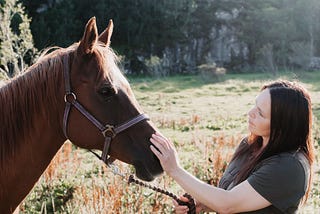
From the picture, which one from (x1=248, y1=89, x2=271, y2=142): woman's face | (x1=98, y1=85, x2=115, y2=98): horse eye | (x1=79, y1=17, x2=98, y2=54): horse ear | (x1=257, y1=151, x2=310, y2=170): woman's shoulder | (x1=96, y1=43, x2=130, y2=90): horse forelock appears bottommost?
(x1=257, y1=151, x2=310, y2=170): woman's shoulder

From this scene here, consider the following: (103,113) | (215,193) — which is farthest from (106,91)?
(215,193)

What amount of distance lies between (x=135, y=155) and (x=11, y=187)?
712 millimetres

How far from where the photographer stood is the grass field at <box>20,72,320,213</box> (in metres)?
3.85

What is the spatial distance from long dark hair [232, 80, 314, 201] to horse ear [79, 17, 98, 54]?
3.15 ft

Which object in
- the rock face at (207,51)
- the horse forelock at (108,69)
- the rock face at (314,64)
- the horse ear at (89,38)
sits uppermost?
the horse ear at (89,38)

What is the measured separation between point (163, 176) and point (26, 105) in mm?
2418

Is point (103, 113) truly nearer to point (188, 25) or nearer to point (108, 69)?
point (108, 69)

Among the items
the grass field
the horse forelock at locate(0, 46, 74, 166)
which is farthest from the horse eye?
the grass field

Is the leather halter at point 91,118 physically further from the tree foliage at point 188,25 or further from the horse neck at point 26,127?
the tree foliage at point 188,25

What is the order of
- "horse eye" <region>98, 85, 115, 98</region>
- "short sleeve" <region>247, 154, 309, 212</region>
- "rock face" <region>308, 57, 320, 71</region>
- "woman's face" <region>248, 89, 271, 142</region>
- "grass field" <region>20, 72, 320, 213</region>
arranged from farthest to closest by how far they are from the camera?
"rock face" <region>308, 57, 320, 71</region>, "grass field" <region>20, 72, 320, 213</region>, "horse eye" <region>98, 85, 115, 98</region>, "woman's face" <region>248, 89, 271, 142</region>, "short sleeve" <region>247, 154, 309, 212</region>

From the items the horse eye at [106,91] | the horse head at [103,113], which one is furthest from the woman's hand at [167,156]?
the horse eye at [106,91]

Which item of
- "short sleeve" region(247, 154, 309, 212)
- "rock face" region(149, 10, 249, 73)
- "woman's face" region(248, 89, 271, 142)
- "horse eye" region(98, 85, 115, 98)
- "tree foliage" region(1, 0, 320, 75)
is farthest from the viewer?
"rock face" region(149, 10, 249, 73)

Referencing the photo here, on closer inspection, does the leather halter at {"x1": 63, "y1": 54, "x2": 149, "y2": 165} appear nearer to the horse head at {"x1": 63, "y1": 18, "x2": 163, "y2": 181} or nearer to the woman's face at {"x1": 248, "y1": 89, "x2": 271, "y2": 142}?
the horse head at {"x1": 63, "y1": 18, "x2": 163, "y2": 181}

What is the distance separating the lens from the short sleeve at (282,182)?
1928 millimetres
